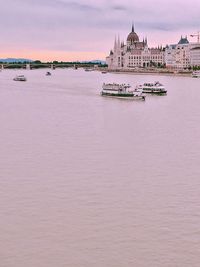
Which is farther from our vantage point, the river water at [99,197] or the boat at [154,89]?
the boat at [154,89]

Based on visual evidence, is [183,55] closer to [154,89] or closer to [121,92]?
[154,89]

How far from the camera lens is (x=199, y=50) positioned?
16125 centimetres

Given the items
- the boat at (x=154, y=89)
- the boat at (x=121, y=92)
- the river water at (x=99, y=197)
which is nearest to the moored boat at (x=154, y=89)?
the boat at (x=154, y=89)

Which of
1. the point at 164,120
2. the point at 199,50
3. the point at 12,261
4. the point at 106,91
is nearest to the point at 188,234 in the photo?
the point at 12,261

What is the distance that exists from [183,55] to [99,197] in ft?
527

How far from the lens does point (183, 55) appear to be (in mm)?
172000

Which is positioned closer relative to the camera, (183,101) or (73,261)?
(73,261)

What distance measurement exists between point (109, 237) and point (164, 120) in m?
24.1

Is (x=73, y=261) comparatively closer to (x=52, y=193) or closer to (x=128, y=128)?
(x=52, y=193)

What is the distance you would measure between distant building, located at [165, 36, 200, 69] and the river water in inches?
5457

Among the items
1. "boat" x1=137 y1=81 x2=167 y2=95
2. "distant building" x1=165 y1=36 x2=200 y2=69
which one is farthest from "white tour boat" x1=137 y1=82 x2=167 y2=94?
"distant building" x1=165 y1=36 x2=200 y2=69

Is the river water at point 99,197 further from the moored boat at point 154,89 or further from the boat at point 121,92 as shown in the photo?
the moored boat at point 154,89

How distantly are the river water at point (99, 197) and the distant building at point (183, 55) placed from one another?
455 ft

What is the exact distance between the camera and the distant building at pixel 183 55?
16438 cm
